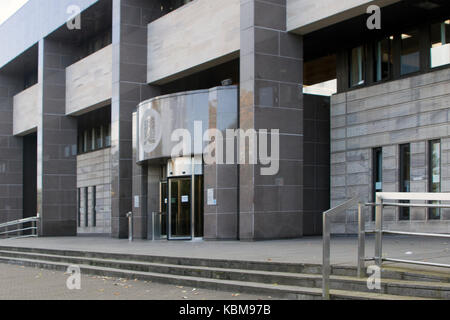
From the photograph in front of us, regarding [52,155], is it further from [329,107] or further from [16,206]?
[329,107]

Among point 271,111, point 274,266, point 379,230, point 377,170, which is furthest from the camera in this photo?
point 377,170

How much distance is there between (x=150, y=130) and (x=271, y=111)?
525cm

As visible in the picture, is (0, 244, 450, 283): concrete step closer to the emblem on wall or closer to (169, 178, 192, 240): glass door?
(169, 178, 192, 240): glass door

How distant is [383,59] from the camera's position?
19812mm

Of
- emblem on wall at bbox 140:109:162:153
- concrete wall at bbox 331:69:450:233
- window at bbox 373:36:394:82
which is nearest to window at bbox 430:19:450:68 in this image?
concrete wall at bbox 331:69:450:233

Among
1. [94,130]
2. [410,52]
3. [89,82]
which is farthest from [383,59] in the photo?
[94,130]

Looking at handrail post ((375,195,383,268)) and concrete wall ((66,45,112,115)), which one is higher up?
concrete wall ((66,45,112,115))

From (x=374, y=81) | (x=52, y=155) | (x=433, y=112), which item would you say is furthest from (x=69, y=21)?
(x=433, y=112)

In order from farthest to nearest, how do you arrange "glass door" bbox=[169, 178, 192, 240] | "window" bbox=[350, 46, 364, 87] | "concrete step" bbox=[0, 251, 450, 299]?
1. "glass door" bbox=[169, 178, 192, 240]
2. "window" bbox=[350, 46, 364, 87]
3. "concrete step" bbox=[0, 251, 450, 299]

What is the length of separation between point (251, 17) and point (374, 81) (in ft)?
15.2

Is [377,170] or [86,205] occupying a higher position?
[377,170]

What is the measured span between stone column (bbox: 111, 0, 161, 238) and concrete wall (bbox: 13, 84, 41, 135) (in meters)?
11.6

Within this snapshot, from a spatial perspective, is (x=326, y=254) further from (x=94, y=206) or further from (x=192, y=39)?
(x=94, y=206)

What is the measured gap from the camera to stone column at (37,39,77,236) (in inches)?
1280
